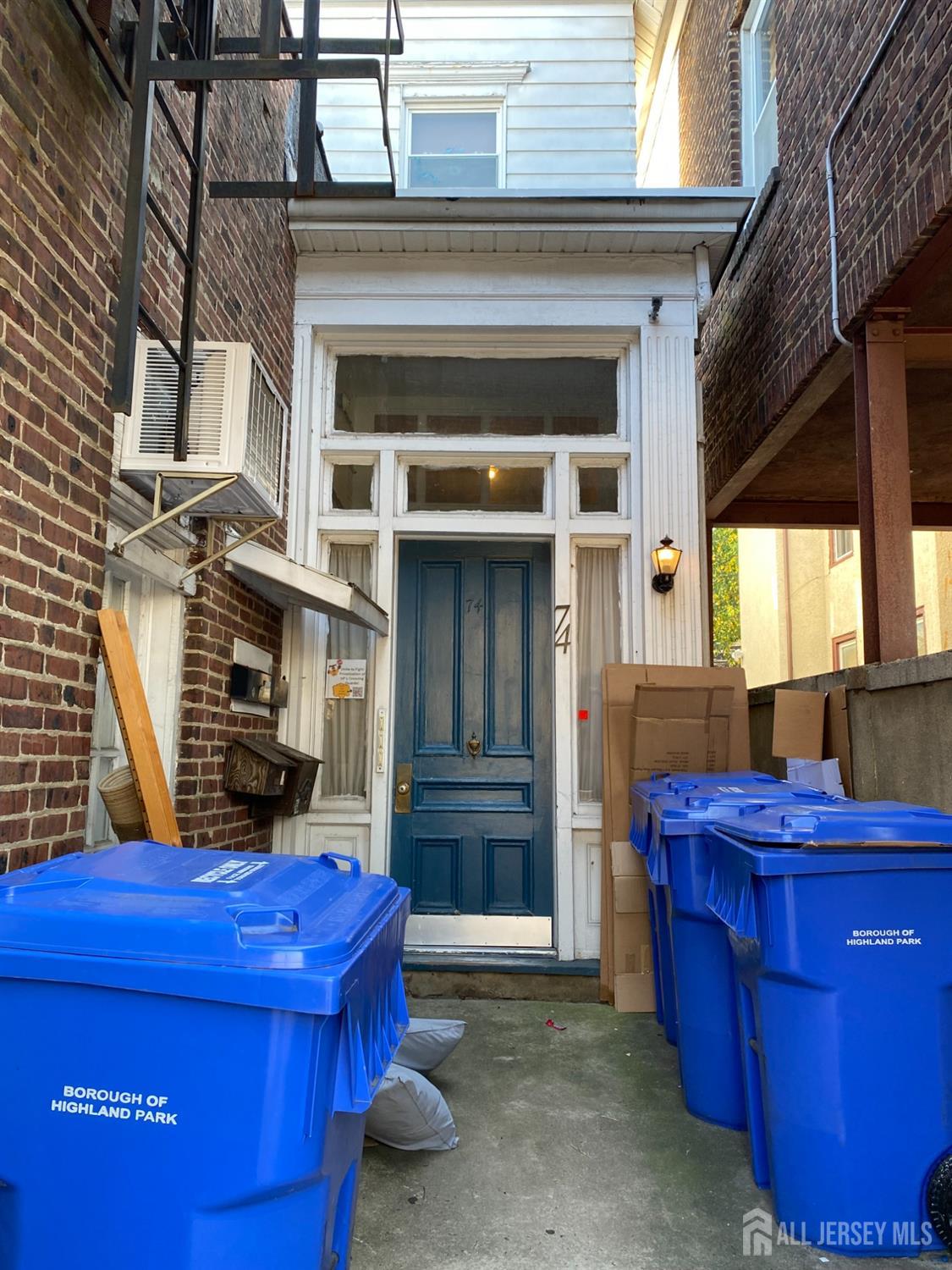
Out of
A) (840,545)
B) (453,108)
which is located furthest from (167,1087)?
(840,545)

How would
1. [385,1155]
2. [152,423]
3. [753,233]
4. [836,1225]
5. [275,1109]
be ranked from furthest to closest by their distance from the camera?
[753,233]
[152,423]
[385,1155]
[836,1225]
[275,1109]

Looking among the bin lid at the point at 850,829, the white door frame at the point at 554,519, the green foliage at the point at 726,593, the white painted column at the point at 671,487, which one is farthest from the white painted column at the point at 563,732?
the green foliage at the point at 726,593

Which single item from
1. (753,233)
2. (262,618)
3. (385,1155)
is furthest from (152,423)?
(753,233)

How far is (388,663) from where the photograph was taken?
5.42 meters

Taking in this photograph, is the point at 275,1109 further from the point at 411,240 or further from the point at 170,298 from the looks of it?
the point at 411,240

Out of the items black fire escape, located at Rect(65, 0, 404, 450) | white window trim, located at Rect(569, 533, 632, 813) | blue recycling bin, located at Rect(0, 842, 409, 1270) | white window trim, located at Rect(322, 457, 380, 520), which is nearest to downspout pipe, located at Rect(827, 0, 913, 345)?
white window trim, located at Rect(569, 533, 632, 813)

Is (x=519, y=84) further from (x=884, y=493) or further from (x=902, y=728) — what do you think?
(x=902, y=728)

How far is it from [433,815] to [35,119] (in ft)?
13.1

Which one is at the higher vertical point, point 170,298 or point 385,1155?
point 170,298

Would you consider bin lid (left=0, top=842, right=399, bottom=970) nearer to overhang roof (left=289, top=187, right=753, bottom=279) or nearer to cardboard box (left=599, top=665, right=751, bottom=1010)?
cardboard box (left=599, top=665, right=751, bottom=1010)

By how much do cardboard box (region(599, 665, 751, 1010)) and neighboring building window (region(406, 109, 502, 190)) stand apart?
168 inches

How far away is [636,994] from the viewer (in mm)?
4590

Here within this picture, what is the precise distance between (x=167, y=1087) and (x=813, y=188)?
5.89 metres

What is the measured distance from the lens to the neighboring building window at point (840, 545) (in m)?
14.2
